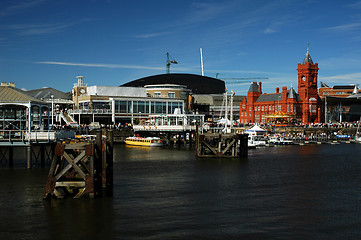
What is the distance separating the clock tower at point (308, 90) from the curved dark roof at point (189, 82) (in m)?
52.0

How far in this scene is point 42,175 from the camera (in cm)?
3912

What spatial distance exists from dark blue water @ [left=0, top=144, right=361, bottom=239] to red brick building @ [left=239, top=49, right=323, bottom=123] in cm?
8300

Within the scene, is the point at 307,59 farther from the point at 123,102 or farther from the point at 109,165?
the point at 109,165

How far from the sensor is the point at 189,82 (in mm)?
180750

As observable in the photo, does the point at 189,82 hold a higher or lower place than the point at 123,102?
higher

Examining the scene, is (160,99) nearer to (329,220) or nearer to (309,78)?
(309,78)

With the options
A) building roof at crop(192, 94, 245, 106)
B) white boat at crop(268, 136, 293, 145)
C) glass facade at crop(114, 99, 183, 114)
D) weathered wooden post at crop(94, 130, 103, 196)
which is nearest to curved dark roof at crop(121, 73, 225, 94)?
building roof at crop(192, 94, 245, 106)

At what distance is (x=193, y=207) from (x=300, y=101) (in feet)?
348

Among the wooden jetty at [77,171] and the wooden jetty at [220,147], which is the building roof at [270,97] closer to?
the wooden jetty at [220,147]

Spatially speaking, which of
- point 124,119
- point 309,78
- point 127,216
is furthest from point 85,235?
point 309,78

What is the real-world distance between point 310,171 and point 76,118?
74323 mm

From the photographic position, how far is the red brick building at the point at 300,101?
413 feet

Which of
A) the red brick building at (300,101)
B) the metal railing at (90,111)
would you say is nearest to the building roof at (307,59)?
the red brick building at (300,101)

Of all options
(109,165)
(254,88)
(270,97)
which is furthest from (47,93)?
(109,165)
